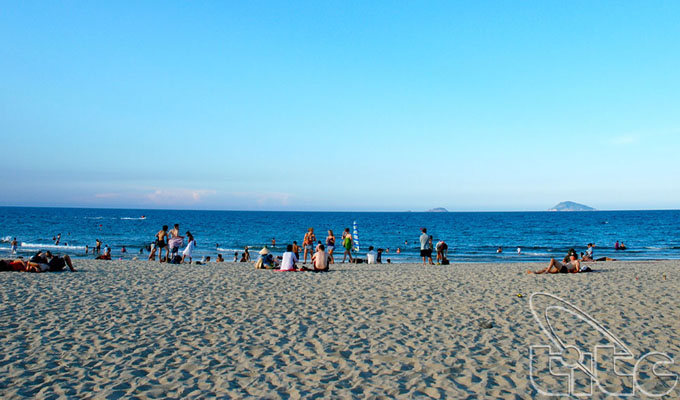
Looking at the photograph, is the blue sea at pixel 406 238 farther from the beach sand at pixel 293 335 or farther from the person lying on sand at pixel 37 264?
the beach sand at pixel 293 335

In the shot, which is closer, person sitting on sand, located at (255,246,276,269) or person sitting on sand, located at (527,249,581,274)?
person sitting on sand, located at (527,249,581,274)

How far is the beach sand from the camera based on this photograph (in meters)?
5.45

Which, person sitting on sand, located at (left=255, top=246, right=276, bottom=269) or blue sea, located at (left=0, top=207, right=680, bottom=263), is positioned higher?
person sitting on sand, located at (left=255, top=246, right=276, bottom=269)

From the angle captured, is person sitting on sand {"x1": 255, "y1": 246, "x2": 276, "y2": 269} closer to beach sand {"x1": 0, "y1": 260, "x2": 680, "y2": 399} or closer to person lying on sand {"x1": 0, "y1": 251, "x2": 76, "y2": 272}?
beach sand {"x1": 0, "y1": 260, "x2": 680, "y2": 399}

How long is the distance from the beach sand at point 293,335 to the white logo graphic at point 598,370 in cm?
9

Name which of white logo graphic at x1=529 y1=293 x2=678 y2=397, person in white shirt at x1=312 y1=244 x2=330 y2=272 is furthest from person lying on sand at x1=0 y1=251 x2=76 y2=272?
white logo graphic at x1=529 y1=293 x2=678 y2=397

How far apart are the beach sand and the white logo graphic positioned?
9cm

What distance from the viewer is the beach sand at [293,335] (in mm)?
5445

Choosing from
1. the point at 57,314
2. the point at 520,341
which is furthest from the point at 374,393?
the point at 57,314

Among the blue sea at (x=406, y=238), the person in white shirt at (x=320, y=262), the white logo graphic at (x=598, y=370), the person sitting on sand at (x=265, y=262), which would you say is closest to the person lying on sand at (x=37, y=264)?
the person sitting on sand at (x=265, y=262)

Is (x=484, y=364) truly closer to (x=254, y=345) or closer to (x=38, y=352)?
(x=254, y=345)

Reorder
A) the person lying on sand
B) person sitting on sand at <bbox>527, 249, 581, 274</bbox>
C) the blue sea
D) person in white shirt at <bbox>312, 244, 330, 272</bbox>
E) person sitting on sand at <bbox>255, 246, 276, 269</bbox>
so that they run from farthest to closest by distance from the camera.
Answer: the blue sea
person sitting on sand at <bbox>255, 246, 276, 269</bbox>
person in white shirt at <bbox>312, 244, 330, 272</bbox>
person sitting on sand at <bbox>527, 249, 581, 274</bbox>
the person lying on sand

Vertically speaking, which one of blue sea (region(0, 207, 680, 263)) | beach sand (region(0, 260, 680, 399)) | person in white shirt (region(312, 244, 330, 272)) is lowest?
blue sea (region(0, 207, 680, 263))

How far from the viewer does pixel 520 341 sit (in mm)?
7312
